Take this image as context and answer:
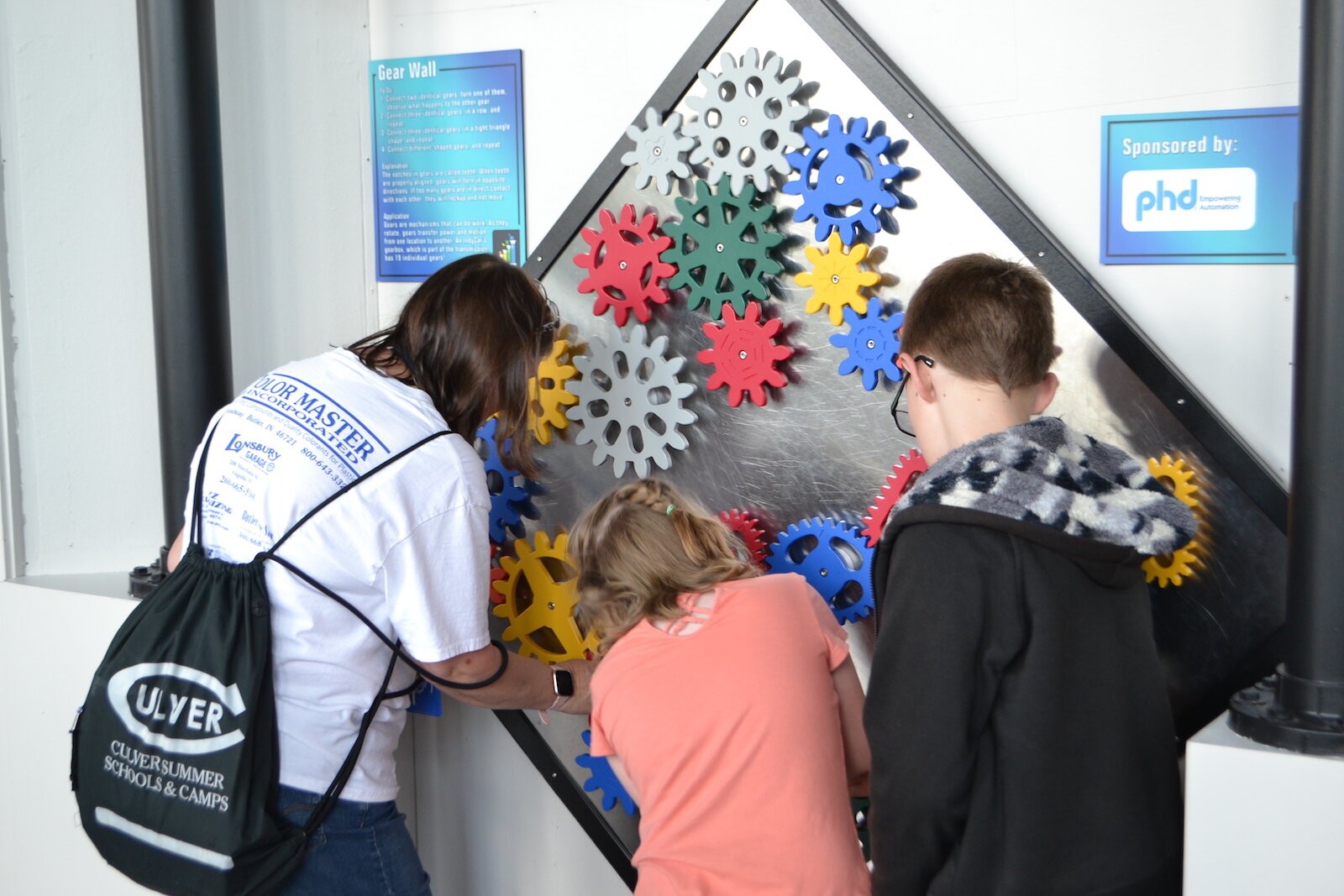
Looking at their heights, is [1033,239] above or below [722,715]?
above

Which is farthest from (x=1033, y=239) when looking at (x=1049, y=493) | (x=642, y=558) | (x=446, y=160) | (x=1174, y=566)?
(x=446, y=160)

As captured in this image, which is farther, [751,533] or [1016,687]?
[751,533]

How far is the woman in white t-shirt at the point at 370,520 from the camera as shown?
125cm

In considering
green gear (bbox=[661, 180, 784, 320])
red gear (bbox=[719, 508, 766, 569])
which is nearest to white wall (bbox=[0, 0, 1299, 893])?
green gear (bbox=[661, 180, 784, 320])

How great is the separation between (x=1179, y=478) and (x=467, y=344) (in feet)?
2.98

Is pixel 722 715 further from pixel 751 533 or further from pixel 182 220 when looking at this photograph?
pixel 182 220

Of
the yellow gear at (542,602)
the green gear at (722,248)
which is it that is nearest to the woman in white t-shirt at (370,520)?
the green gear at (722,248)

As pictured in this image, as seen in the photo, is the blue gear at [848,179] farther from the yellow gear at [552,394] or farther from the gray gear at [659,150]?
the yellow gear at [552,394]

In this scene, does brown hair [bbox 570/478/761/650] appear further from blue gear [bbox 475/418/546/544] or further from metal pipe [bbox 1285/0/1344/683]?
metal pipe [bbox 1285/0/1344/683]

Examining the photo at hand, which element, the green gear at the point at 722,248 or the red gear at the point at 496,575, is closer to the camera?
the green gear at the point at 722,248

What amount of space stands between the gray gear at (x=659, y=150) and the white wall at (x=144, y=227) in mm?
88

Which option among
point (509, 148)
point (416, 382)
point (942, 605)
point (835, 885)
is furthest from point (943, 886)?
point (509, 148)

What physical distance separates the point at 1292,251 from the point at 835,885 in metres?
0.95

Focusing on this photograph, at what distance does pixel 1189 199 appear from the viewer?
57.4 inches
